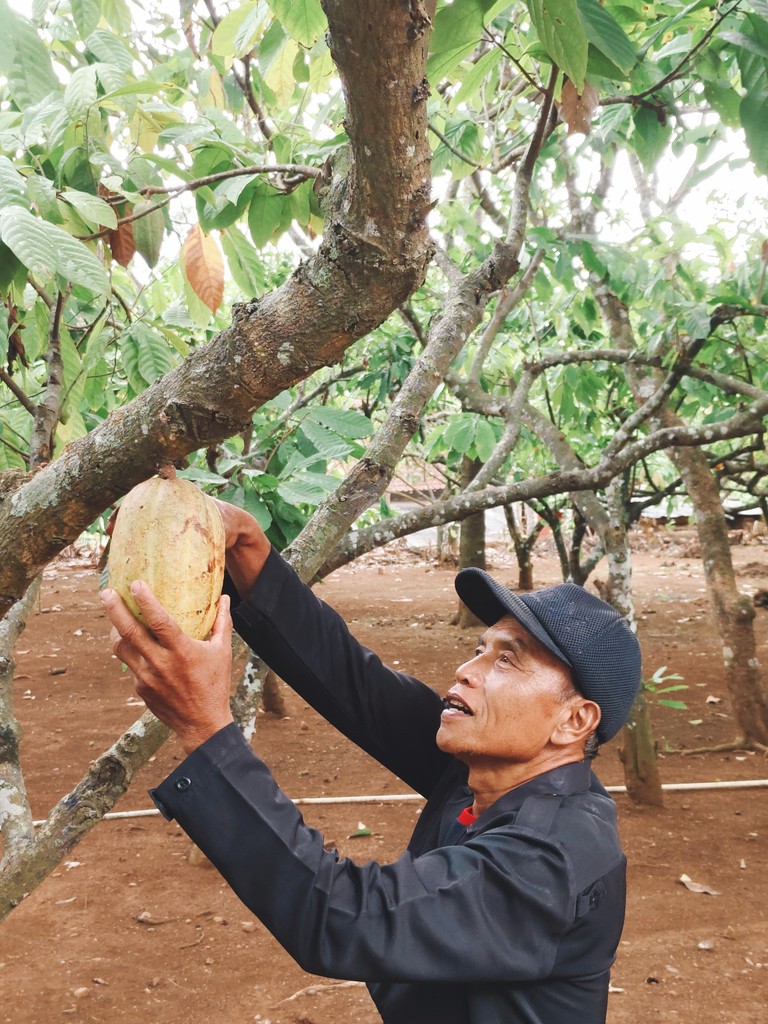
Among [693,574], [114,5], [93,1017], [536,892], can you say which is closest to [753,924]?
[93,1017]

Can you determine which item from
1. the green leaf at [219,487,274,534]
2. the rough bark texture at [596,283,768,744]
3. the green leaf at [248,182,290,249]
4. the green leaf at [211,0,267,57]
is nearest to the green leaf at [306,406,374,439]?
the green leaf at [219,487,274,534]

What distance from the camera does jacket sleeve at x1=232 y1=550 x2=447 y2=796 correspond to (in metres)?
1.47

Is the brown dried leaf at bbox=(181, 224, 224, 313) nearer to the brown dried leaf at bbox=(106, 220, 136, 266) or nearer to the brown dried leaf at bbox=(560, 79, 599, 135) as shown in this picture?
the brown dried leaf at bbox=(106, 220, 136, 266)

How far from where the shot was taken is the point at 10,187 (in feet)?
3.74

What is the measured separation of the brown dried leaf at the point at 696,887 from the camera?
3324 mm

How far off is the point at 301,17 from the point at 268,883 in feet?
3.59

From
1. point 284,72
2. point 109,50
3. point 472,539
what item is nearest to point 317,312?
point 109,50

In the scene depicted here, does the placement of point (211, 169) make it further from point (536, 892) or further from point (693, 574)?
point (693, 574)

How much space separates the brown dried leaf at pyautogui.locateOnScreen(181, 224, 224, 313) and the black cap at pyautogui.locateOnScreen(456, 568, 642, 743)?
0.74m

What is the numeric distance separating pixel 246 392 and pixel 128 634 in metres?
0.27

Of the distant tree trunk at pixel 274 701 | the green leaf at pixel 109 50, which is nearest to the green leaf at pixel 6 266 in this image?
the green leaf at pixel 109 50

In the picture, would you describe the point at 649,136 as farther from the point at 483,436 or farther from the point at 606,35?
the point at 483,436

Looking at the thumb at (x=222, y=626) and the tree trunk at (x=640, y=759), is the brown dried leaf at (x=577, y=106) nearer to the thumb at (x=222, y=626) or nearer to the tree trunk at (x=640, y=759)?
the thumb at (x=222, y=626)

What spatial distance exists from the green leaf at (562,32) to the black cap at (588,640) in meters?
0.71
